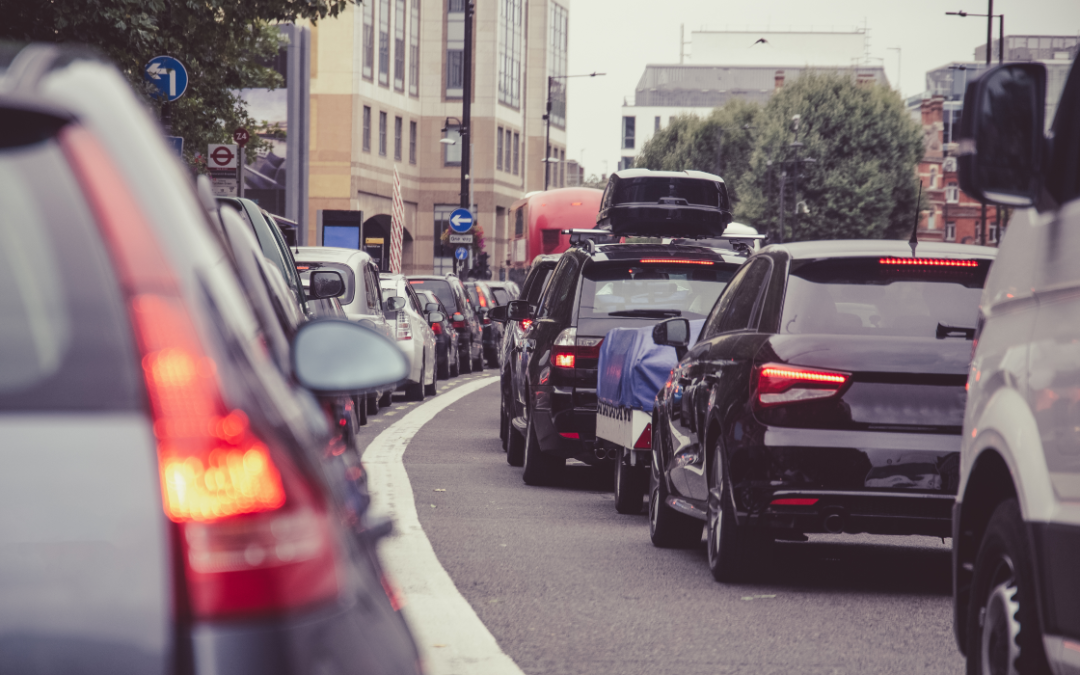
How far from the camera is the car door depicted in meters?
7.25

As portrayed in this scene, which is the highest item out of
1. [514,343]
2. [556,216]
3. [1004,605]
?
[556,216]

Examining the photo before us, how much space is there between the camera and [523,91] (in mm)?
92625

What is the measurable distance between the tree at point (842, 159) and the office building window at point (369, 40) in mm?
18470

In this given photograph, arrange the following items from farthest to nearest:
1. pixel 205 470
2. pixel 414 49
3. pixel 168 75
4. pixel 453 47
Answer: pixel 453 47 < pixel 414 49 < pixel 168 75 < pixel 205 470

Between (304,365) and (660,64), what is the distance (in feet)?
542

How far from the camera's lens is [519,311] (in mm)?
13031

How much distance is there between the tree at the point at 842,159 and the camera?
70750 millimetres

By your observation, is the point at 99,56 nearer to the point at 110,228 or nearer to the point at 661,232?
the point at 110,228

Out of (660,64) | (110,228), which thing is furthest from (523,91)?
(110,228)

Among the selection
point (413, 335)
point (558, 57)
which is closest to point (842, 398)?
point (413, 335)

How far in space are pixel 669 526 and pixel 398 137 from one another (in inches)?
2991

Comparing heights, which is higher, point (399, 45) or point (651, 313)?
point (399, 45)

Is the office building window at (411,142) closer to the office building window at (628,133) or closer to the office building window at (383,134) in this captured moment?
the office building window at (383,134)

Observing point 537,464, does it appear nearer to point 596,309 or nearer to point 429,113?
point 596,309
